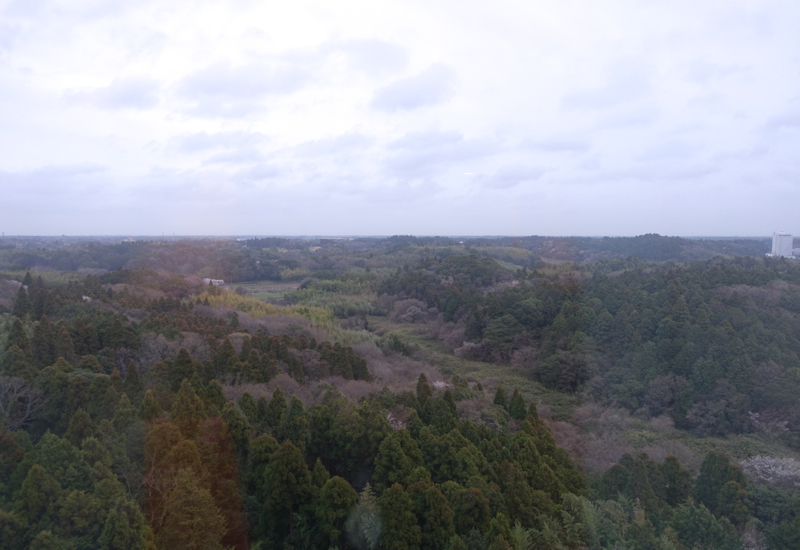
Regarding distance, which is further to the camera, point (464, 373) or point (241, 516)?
point (464, 373)

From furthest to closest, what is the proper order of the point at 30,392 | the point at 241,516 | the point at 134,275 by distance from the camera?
the point at 134,275 < the point at 30,392 < the point at 241,516

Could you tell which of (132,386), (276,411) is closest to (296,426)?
(276,411)

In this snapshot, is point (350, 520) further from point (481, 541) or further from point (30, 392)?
point (30, 392)

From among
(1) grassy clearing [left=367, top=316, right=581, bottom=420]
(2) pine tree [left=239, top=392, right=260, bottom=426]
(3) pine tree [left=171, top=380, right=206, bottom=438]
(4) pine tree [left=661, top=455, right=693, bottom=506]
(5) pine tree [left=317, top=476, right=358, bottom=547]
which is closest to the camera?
(5) pine tree [left=317, top=476, right=358, bottom=547]

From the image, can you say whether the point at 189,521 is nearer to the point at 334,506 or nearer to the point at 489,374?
the point at 334,506

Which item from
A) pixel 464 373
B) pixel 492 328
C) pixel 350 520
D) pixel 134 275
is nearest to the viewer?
pixel 350 520

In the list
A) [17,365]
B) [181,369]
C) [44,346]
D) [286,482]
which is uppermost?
[44,346]

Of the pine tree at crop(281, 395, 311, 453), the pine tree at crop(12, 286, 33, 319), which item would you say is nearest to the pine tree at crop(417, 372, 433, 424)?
the pine tree at crop(281, 395, 311, 453)

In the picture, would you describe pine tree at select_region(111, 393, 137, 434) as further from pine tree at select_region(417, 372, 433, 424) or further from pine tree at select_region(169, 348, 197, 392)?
pine tree at select_region(417, 372, 433, 424)

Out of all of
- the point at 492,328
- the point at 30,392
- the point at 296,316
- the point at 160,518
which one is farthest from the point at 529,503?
the point at 296,316
